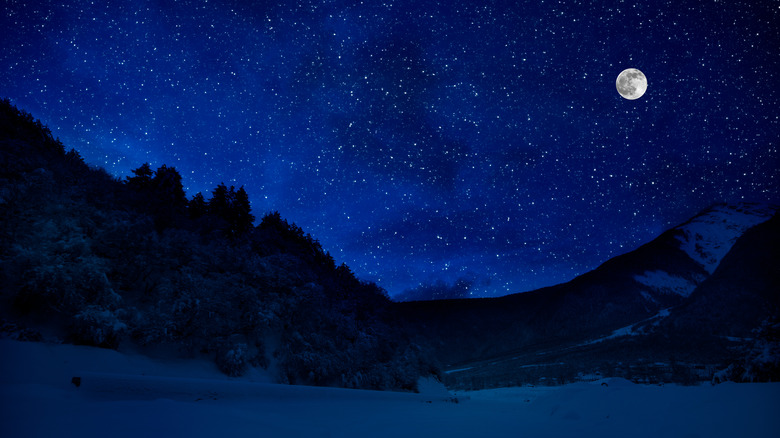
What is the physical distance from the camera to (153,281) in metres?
11.3

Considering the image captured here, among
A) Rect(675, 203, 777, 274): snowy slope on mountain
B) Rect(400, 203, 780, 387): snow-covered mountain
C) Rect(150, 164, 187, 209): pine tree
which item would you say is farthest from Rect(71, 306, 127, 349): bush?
Rect(675, 203, 777, 274): snowy slope on mountain

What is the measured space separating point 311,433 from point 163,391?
9.84 ft

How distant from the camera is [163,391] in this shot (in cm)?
570

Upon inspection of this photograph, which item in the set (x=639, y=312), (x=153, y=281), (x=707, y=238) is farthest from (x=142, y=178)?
(x=707, y=238)

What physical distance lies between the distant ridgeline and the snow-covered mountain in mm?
39022

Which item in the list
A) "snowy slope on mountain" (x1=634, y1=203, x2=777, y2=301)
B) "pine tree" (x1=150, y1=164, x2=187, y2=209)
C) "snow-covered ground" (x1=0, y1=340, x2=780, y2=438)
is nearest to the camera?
"snow-covered ground" (x1=0, y1=340, x2=780, y2=438)

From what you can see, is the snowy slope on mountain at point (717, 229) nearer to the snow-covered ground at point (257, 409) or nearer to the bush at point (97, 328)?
the snow-covered ground at point (257, 409)

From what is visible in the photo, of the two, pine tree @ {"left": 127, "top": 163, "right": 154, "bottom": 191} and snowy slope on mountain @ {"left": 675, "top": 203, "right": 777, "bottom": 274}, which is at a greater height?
snowy slope on mountain @ {"left": 675, "top": 203, "right": 777, "bottom": 274}

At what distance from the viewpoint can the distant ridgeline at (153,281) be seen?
8.14 meters

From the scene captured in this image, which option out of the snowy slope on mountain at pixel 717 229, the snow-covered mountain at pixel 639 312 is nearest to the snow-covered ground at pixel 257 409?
the snow-covered mountain at pixel 639 312

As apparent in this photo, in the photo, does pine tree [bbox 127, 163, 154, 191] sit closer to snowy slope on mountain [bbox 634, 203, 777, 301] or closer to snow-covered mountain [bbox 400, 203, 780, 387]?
snow-covered mountain [bbox 400, 203, 780, 387]

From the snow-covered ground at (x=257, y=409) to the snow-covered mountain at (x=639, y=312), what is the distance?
41232 millimetres

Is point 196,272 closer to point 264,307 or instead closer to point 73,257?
point 264,307

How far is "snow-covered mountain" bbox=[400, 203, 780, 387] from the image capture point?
182 feet
